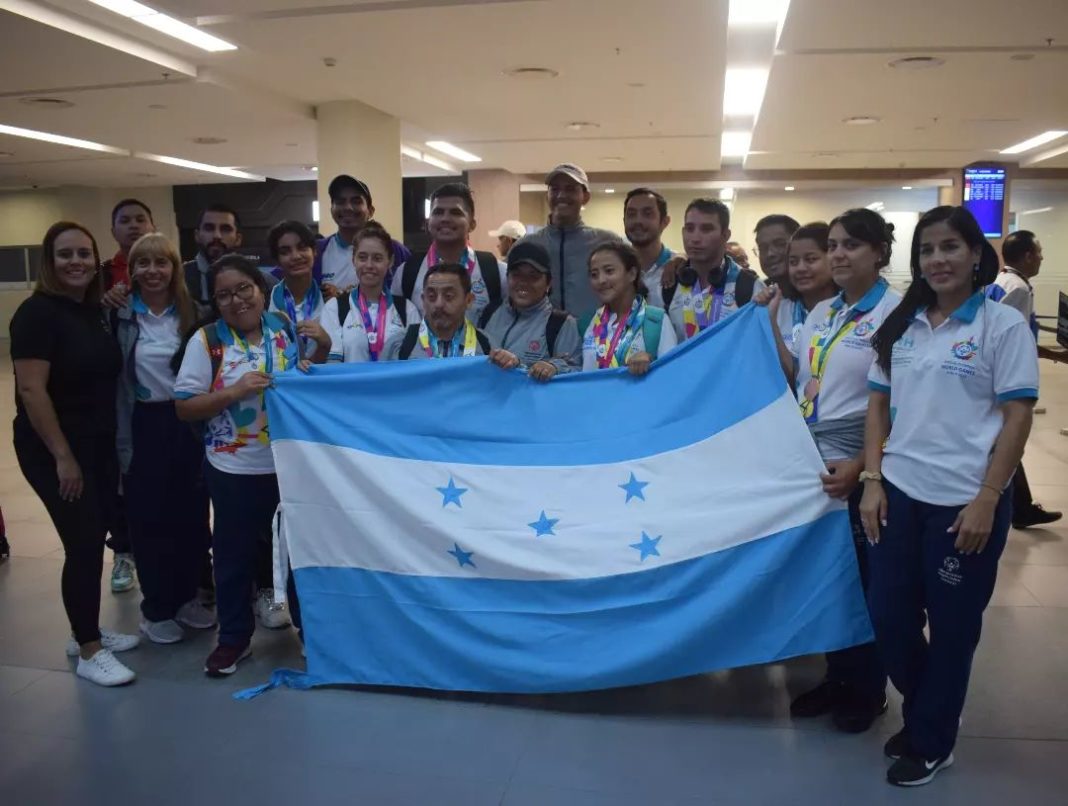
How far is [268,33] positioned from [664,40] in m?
3.08

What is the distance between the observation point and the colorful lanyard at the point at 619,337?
122 inches

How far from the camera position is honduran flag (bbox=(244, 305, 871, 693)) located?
2.65m

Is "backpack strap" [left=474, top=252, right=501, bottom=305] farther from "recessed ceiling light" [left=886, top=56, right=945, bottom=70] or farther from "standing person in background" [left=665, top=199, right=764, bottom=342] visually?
"recessed ceiling light" [left=886, top=56, right=945, bottom=70]

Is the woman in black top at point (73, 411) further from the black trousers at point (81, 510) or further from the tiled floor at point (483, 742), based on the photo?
the tiled floor at point (483, 742)

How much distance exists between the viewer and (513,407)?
3.00 m

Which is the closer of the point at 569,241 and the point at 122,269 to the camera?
the point at 569,241

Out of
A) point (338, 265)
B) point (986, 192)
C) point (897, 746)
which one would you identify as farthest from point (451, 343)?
point (986, 192)

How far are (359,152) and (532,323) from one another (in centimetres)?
715

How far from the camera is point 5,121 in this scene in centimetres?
1050

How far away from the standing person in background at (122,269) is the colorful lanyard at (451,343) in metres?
1.40

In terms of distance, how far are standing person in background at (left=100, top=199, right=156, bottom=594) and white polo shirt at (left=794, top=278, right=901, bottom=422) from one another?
2.72 m

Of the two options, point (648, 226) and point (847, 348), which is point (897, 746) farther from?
point (648, 226)

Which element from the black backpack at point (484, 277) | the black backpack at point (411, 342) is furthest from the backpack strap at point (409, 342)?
the black backpack at point (484, 277)

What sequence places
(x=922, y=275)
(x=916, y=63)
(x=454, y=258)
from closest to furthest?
(x=922, y=275), (x=454, y=258), (x=916, y=63)
